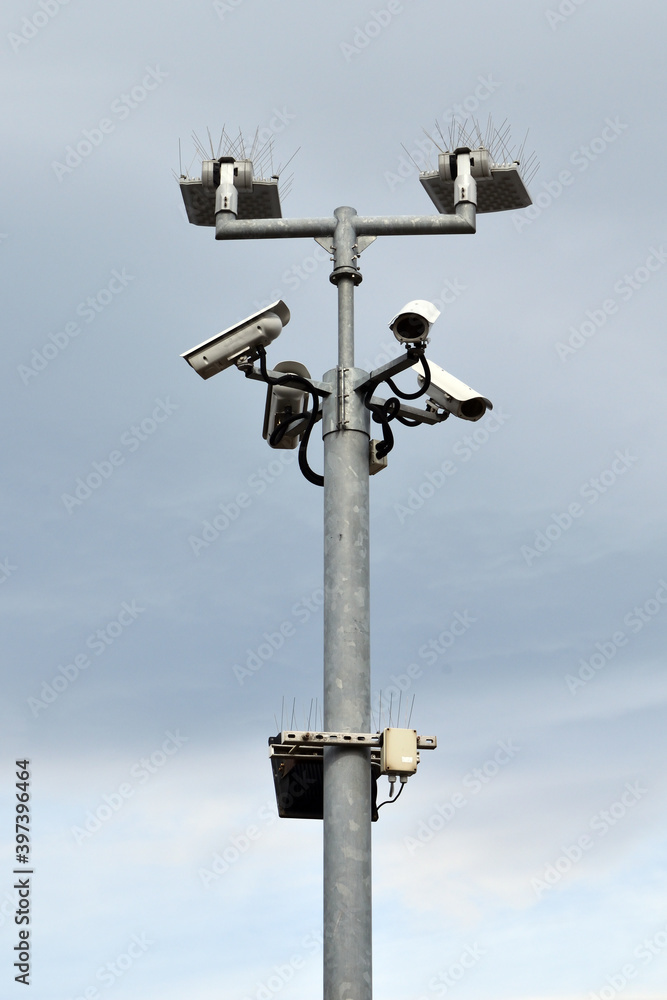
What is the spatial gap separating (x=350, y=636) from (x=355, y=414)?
2006 millimetres

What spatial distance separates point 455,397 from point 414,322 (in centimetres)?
90

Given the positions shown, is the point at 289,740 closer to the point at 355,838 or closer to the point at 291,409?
the point at 355,838

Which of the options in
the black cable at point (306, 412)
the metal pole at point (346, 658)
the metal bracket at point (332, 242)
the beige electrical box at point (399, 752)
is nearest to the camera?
the metal pole at point (346, 658)

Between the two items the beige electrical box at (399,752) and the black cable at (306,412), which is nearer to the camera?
the beige electrical box at (399,752)

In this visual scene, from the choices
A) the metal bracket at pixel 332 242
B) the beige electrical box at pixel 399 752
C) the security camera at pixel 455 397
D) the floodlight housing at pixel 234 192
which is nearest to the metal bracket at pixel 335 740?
the beige electrical box at pixel 399 752

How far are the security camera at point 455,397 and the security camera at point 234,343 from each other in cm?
147

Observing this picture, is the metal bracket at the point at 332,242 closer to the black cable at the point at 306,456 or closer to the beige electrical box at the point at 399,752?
the black cable at the point at 306,456

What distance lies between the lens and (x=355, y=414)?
11734 millimetres

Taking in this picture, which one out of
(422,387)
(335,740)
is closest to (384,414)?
(422,387)

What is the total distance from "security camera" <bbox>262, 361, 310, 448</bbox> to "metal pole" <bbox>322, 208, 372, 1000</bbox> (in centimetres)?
24

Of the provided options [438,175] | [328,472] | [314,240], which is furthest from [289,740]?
[438,175]

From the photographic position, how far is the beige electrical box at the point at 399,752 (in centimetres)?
1052

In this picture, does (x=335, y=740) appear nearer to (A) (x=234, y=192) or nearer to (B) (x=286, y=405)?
(B) (x=286, y=405)

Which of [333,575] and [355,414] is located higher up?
[355,414]
